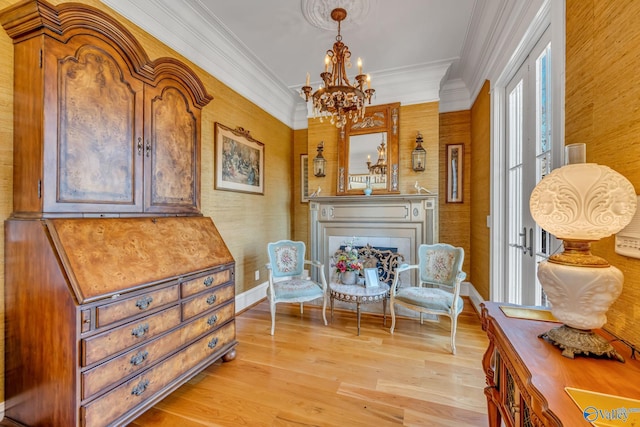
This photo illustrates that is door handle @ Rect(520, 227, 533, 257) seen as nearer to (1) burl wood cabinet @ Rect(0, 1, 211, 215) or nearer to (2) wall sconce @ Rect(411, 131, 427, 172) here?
(2) wall sconce @ Rect(411, 131, 427, 172)

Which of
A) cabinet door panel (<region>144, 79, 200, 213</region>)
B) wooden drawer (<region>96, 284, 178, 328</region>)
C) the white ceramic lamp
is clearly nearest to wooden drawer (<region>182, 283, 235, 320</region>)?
wooden drawer (<region>96, 284, 178, 328</region>)

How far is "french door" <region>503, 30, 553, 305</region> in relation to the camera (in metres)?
1.86

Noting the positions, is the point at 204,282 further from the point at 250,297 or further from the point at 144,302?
the point at 250,297

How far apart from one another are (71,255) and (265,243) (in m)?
2.68

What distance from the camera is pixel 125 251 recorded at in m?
1.59

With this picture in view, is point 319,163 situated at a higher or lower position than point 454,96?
lower

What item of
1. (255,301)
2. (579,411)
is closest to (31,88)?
(579,411)

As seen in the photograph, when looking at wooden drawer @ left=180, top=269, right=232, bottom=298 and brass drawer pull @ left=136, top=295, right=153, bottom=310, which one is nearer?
brass drawer pull @ left=136, top=295, right=153, bottom=310

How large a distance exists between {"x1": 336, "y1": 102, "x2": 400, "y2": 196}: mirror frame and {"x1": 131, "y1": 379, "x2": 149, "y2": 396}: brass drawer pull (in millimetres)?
2950

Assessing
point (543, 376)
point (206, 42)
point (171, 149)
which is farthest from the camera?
point (206, 42)

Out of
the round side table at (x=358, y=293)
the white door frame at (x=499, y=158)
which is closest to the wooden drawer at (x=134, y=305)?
the round side table at (x=358, y=293)

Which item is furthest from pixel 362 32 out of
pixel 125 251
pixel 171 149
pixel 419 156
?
pixel 125 251

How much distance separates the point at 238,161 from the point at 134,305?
2.22m

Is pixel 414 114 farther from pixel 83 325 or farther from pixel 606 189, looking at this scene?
pixel 83 325
